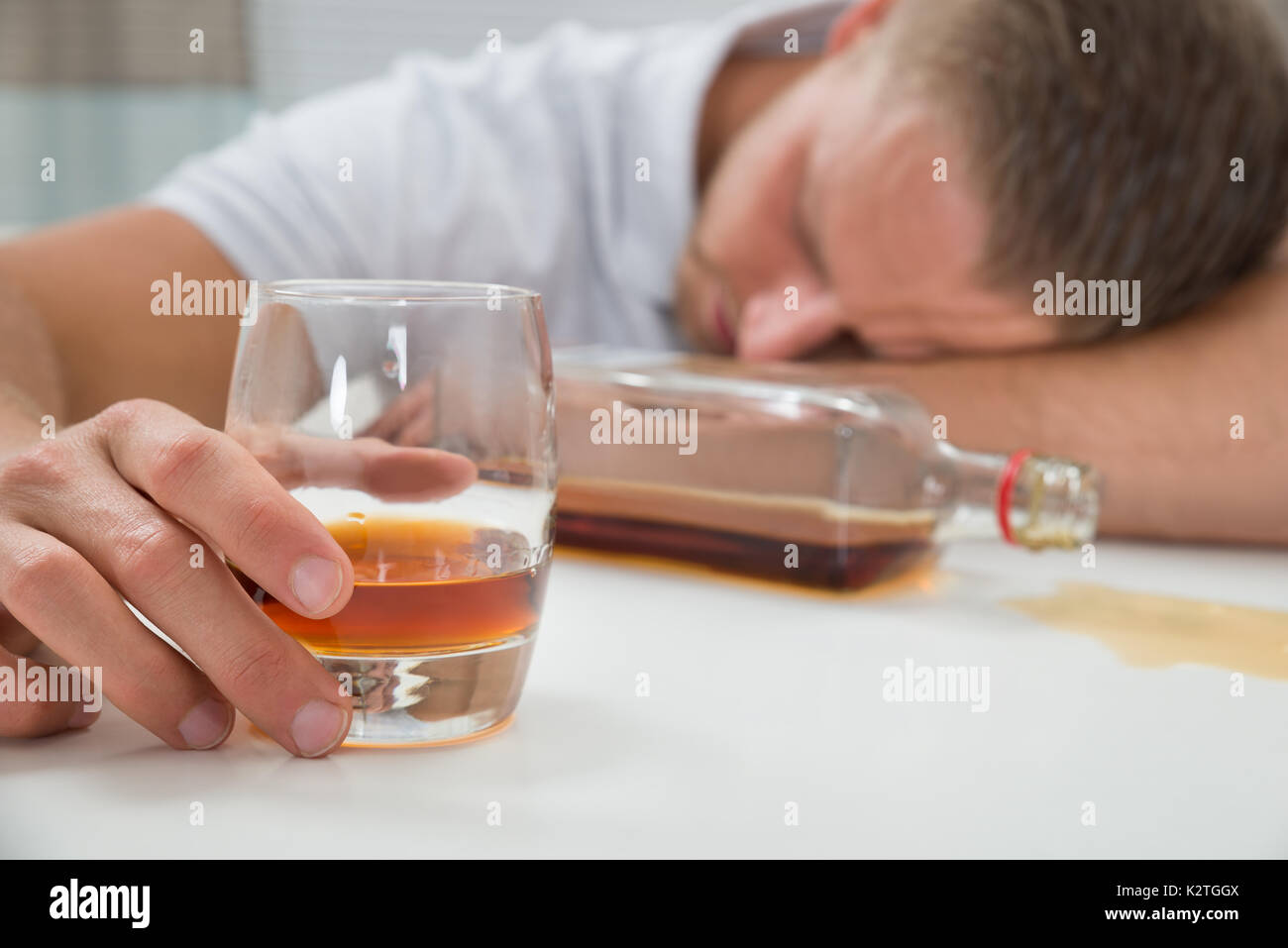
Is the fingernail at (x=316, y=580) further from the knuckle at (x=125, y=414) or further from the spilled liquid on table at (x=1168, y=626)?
the spilled liquid on table at (x=1168, y=626)

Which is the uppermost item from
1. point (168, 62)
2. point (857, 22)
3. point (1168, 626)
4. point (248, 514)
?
point (168, 62)

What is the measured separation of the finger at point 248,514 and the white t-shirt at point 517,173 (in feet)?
2.09

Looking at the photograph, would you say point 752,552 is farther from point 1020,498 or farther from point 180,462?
point 180,462

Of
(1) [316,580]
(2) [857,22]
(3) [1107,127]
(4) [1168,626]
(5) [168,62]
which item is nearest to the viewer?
(1) [316,580]

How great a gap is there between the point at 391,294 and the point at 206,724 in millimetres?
154

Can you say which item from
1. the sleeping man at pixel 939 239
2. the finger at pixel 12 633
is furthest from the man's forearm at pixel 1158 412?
the finger at pixel 12 633

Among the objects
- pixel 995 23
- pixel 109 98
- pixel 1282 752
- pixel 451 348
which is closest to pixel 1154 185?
pixel 995 23

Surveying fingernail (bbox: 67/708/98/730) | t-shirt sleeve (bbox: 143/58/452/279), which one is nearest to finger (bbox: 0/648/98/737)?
fingernail (bbox: 67/708/98/730)

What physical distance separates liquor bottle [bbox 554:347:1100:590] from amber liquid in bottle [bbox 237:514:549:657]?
24 centimetres

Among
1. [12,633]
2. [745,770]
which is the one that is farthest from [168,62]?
[745,770]

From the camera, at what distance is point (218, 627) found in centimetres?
38

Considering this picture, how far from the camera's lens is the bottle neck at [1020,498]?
61cm

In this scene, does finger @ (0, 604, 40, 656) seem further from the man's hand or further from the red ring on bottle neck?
the red ring on bottle neck

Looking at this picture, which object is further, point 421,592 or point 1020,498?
point 1020,498
